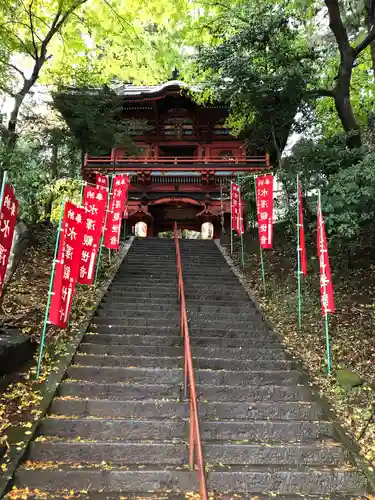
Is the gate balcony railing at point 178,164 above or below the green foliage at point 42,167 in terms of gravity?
above

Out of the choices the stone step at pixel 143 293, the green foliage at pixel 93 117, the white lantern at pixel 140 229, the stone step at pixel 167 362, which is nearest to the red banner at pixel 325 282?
the stone step at pixel 167 362

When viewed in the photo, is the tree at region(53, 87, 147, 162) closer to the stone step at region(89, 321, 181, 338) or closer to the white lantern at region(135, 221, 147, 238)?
the stone step at region(89, 321, 181, 338)

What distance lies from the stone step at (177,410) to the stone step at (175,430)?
21 centimetres

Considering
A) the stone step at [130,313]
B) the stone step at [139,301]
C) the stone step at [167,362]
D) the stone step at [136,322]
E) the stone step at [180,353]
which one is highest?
the stone step at [139,301]

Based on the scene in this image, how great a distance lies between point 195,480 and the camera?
3.85 m

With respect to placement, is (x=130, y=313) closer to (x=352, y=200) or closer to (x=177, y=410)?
(x=177, y=410)

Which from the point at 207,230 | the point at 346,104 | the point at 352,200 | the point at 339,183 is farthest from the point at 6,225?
the point at 207,230

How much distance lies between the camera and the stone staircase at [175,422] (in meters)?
3.87

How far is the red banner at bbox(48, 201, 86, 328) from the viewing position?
5668 mm

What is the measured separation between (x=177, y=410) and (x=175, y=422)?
10.3 inches

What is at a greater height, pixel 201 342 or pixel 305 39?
pixel 305 39

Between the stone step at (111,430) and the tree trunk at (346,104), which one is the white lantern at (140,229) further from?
the stone step at (111,430)

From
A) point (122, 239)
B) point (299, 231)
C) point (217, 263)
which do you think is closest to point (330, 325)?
point (299, 231)

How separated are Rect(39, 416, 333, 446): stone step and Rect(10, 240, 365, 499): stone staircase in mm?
12
